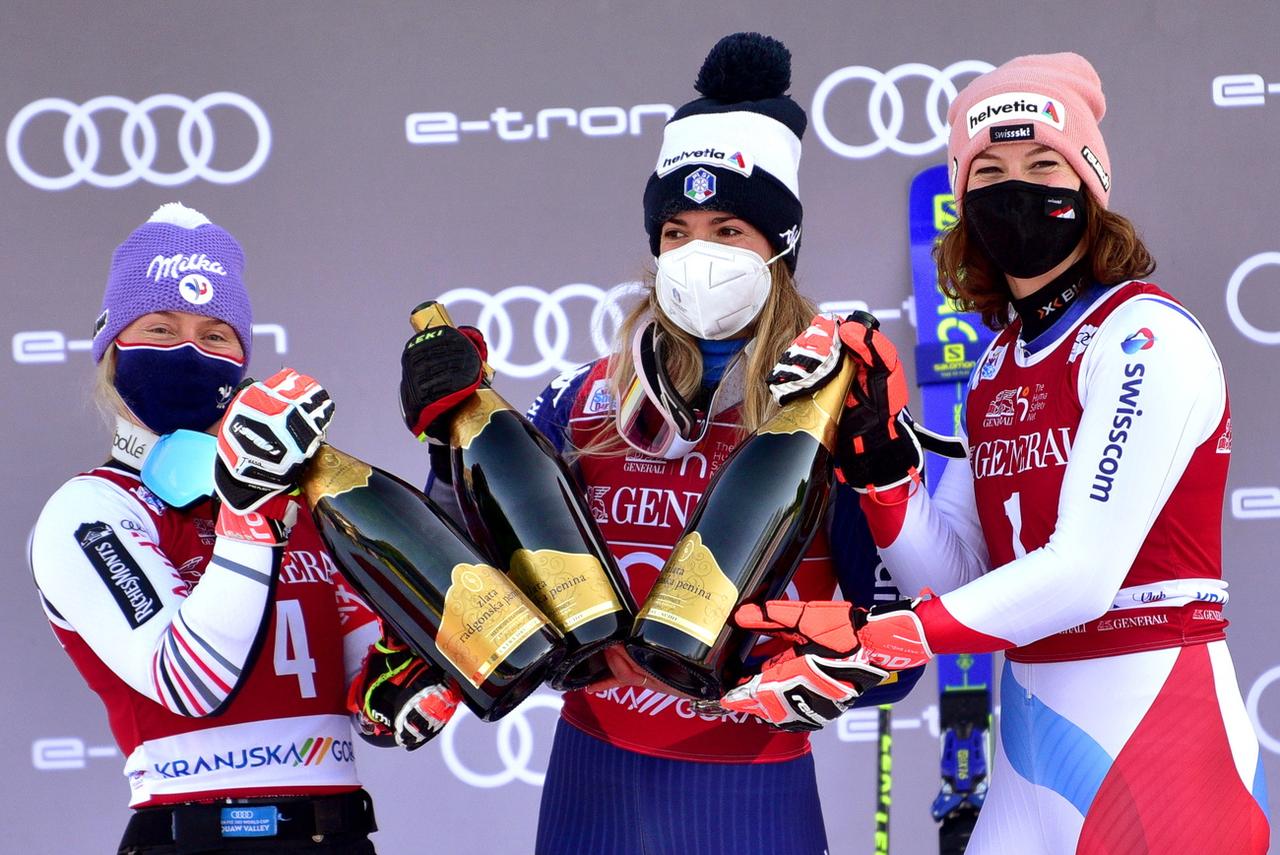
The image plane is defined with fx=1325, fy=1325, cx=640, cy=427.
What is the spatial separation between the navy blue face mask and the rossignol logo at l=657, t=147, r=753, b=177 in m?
0.75

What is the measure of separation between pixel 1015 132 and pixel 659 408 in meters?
0.61

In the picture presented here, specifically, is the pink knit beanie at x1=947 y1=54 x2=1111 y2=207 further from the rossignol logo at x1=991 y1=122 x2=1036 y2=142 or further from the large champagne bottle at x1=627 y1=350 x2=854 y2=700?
the large champagne bottle at x1=627 y1=350 x2=854 y2=700

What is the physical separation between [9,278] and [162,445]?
5.57 ft

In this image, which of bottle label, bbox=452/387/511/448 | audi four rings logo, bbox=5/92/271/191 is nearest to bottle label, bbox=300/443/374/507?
bottle label, bbox=452/387/511/448

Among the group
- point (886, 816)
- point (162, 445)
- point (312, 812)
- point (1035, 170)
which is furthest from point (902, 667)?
point (886, 816)

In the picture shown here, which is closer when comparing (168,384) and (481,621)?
(481,621)

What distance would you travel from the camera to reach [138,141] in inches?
130

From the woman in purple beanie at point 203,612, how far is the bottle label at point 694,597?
326 millimetres

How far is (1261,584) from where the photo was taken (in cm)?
320

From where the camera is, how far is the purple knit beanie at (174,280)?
198 centimetres

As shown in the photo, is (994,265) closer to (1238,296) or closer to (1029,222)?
(1029,222)

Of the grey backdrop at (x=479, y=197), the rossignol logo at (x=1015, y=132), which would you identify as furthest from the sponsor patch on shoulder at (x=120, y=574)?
the grey backdrop at (x=479, y=197)

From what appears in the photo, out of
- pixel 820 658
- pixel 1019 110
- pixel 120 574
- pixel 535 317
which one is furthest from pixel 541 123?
pixel 820 658

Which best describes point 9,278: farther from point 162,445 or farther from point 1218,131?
point 1218,131
